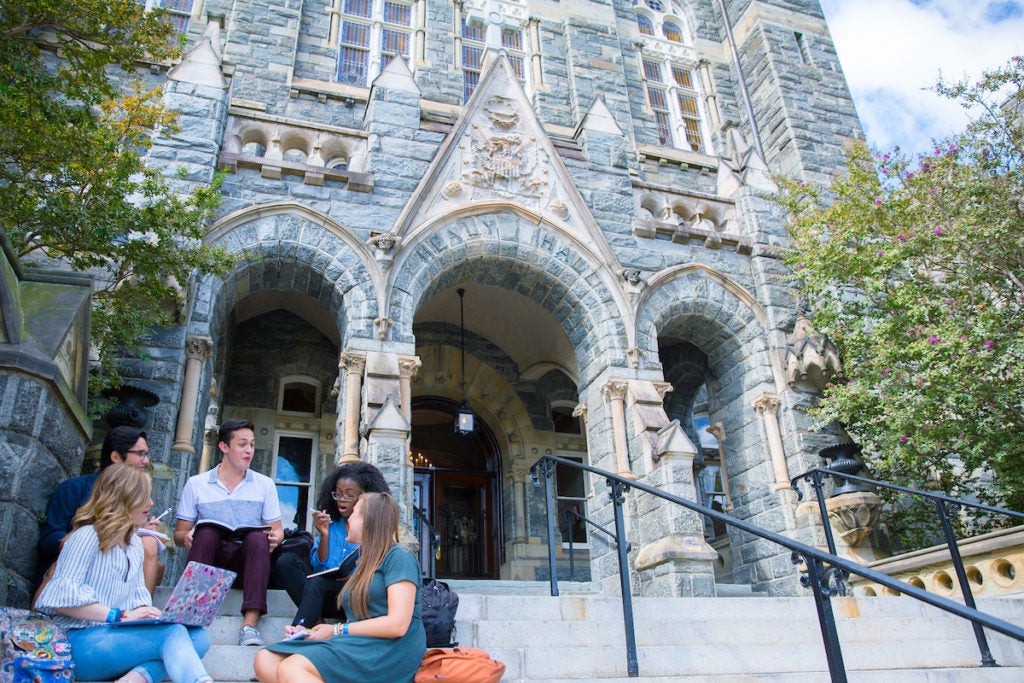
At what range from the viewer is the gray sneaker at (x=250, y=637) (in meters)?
4.04

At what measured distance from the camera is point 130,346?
673cm

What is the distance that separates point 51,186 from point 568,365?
6.59 metres

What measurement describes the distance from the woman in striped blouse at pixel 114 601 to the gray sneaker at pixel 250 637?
0.64 m

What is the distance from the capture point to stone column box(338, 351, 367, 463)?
7.83 meters

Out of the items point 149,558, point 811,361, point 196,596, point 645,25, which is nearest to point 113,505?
point 196,596

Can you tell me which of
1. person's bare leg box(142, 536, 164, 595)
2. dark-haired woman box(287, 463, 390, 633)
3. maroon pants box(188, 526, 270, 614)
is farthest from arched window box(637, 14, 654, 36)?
person's bare leg box(142, 536, 164, 595)

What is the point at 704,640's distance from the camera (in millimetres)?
4980

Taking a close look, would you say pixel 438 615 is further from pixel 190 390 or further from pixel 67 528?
pixel 190 390

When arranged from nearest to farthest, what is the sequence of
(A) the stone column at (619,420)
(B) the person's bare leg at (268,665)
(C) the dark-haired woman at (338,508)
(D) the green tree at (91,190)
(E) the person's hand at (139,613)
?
1. (B) the person's bare leg at (268,665)
2. (E) the person's hand at (139,613)
3. (C) the dark-haired woman at (338,508)
4. (D) the green tree at (91,190)
5. (A) the stone column at (619,420)

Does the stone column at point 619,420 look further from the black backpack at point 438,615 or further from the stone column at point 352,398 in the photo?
the black backpack at point 438,615

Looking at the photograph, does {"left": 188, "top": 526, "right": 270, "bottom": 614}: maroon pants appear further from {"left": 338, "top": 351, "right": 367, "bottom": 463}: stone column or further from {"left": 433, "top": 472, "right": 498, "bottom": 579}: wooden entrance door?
{"left": 433, "top": 472, "right": 498, "bottom": 579}: wooden entrance door

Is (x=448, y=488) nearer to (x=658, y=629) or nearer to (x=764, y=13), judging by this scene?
(x=658, y=629)

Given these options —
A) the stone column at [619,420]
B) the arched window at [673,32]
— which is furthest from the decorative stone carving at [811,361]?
the arched window at [673,32]

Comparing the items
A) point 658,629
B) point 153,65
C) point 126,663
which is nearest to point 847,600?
point 658,629
